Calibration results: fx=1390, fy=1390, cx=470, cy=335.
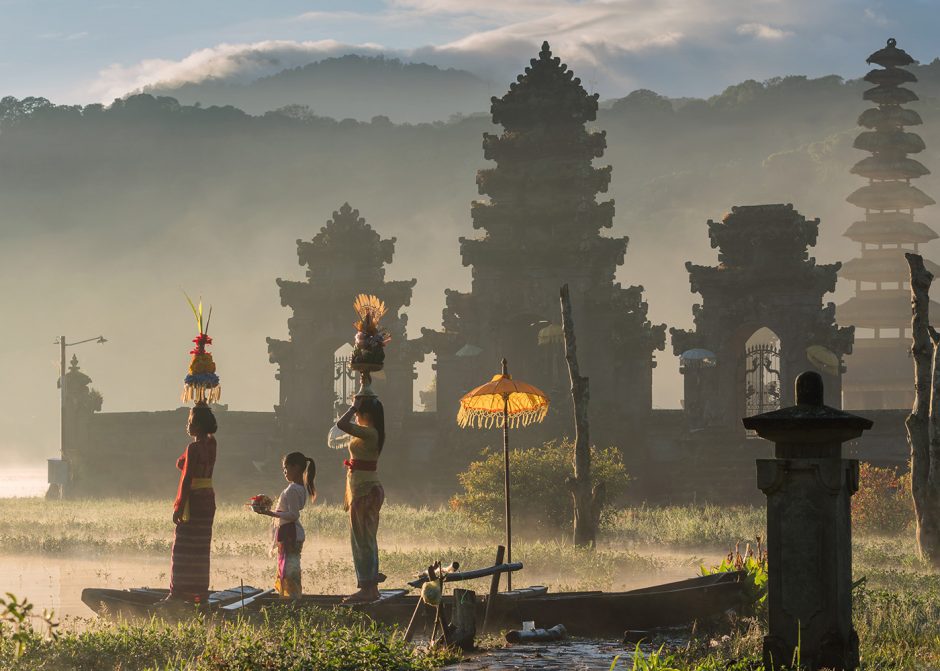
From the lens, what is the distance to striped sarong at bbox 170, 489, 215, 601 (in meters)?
15.4

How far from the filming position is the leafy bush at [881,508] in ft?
94.3

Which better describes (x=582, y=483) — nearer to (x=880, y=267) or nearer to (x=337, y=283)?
(x=337, y=283)

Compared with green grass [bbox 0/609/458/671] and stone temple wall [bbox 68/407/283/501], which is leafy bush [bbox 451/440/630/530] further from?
green grass [bbox 0/609/458/671]

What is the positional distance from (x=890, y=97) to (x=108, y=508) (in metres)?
36.3

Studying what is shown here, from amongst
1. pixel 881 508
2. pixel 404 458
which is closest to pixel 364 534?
pixel 881 508

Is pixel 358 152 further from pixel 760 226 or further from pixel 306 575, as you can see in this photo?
pixel 306 575

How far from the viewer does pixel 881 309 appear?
58656 millimetres

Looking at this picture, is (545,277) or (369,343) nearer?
(369,343)

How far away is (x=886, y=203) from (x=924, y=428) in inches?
1525

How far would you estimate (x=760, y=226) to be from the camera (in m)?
36.8

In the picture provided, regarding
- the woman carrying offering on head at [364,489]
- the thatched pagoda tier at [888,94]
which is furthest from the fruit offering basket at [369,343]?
the thatched pagoda tier at [888,94]

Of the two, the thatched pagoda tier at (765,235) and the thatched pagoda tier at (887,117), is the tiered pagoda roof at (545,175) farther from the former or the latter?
the thatched pagoda tier at (887,117)

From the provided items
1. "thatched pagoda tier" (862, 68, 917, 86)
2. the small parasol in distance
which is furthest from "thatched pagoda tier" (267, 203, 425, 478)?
"thatched pagoda tier" (862, 68, 917, 86)

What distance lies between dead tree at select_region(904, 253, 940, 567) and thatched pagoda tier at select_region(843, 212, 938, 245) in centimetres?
3709
